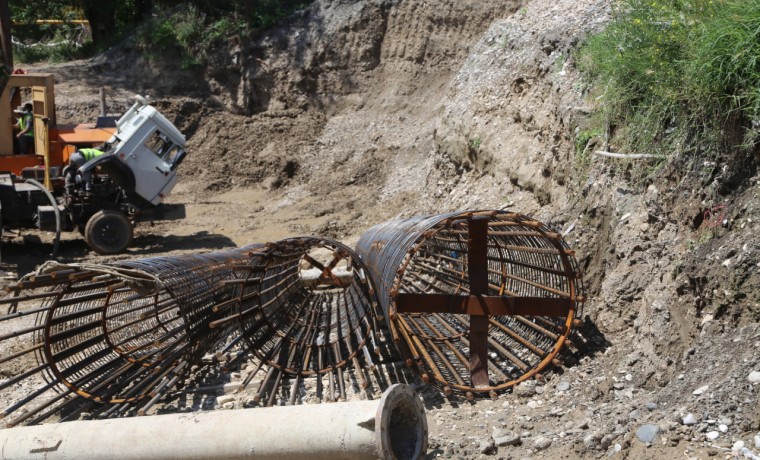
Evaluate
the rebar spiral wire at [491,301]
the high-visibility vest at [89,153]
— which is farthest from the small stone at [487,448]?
the high-visibility vest at [89,153]

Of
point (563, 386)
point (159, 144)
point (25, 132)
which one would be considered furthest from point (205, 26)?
point (563, 386)

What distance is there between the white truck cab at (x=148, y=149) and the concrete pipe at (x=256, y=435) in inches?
340

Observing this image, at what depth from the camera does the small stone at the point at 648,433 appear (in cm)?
484

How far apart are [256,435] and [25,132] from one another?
37.1 ft

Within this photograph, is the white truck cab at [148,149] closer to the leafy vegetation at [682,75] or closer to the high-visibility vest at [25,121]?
the high-visibility vest at [25,121]

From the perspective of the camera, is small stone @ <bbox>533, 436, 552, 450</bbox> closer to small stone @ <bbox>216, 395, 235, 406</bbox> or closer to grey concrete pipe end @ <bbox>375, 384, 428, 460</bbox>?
grey concrete pipe end @ <bbox>375, 384, 428, 460</bbox>

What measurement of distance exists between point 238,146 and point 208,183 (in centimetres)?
146

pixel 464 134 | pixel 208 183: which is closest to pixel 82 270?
pixel 464 134

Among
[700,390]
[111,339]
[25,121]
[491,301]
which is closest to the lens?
[700,390]

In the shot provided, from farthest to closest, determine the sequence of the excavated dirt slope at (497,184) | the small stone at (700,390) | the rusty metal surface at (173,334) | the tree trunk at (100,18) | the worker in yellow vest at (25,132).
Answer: the tree trunk at (100,18)
the worker in yellow vest at (25,132)
the rusty metal surface at (173,334)
the excavated dirt slope at (497,184)
the small stone at (700,390)

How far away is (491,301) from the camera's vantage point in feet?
22.2

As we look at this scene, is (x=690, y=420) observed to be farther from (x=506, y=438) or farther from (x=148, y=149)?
(x=148, y=149)

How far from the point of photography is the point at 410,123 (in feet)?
60.6

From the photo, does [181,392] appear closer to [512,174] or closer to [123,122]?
[512,174]
